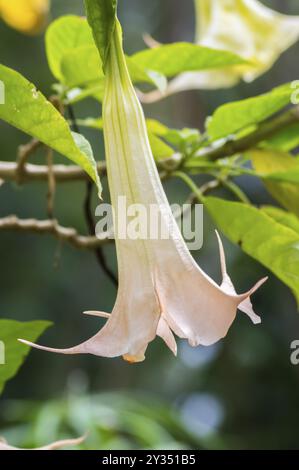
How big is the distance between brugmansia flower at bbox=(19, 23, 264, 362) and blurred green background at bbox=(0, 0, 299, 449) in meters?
2.35

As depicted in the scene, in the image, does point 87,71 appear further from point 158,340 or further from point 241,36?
point 158,340

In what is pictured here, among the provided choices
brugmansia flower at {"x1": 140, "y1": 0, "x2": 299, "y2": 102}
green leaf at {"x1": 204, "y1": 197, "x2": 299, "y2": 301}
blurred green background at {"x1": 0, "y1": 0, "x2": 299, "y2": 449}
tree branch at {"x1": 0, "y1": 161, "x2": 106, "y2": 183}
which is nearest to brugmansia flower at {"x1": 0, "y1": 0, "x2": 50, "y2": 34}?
brugmansia flower at {"x1": 140, "y1": 0, "x2": 299, "y2": 102}

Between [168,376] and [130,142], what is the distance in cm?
329

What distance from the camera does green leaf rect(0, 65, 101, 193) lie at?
17.1 inches

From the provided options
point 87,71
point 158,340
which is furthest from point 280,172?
point 158,340

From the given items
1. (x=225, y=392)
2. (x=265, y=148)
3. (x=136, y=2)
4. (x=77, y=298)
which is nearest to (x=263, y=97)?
(x=265, y=148)

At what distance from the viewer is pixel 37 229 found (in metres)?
0.78

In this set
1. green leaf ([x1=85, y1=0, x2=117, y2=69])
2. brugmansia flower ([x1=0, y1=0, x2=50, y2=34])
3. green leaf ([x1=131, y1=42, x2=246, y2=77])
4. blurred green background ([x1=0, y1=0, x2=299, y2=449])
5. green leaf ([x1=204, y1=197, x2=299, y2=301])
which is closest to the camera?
green leaf ([x1=85, y1=0, x2=117, y2=69])

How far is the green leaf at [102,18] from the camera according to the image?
0.42 metres

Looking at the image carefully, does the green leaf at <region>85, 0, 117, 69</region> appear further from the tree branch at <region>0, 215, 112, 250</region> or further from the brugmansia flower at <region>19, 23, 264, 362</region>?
the tree branch at <region>0, 215, 112, 250</region>

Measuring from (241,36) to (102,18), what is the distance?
0.52 meters

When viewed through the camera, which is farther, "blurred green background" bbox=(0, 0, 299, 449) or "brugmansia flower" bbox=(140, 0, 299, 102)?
"blurred green background" bbox=(0, 0, 299, 449)

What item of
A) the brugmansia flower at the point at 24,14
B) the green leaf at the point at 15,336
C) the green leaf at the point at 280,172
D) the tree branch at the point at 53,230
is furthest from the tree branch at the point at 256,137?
the brugmansia flower at the point at 24,14

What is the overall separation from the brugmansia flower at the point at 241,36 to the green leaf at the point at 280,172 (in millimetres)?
196
